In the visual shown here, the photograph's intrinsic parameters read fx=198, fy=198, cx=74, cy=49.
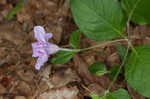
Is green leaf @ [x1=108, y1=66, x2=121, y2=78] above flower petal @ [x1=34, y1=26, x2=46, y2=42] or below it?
below

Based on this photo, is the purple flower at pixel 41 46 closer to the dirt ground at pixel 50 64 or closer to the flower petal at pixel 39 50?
the flower petal at pixel 39 50

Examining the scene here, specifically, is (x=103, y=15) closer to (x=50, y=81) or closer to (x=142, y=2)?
(x=142, y=2)

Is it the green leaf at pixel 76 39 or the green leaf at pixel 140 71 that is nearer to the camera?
the green leaf at pixel 140 71

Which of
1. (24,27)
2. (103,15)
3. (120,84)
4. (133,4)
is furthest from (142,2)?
(24,27)

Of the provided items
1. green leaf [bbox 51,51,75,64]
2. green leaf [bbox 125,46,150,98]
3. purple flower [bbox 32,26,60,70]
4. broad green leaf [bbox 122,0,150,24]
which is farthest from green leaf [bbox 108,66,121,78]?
purple flower [bbox 32,26,60,70]

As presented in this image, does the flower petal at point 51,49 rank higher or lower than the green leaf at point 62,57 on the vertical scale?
higher

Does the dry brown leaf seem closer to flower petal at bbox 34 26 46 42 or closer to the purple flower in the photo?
the purple flower

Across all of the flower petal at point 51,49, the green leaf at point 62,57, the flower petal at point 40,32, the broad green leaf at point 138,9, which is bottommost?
the green leaf at point 62,57

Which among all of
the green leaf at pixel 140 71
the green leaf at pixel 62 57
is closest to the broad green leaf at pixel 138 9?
the green leaf at pixel 140 71

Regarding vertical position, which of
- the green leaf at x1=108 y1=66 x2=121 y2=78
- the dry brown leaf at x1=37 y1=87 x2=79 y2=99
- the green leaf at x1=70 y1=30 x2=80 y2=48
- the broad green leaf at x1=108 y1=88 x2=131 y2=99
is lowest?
the dry brown leaf at x1=37 y1=87 x2=79 y2=99
